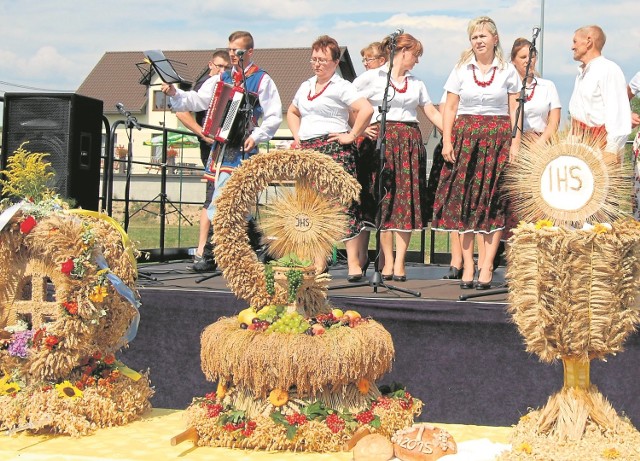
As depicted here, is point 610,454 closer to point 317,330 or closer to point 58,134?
point 317,330

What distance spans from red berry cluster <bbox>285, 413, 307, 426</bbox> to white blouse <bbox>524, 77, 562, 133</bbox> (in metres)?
2.86

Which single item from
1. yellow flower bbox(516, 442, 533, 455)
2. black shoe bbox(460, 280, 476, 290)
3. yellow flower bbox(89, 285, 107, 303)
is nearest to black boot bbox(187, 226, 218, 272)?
black shoe bbox(460, 280, 476, 290)

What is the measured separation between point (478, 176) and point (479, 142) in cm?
18

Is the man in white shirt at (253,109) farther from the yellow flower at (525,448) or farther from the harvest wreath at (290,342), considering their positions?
the yellow flower at (525,448)

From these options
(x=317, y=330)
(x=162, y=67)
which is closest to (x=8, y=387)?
(x=317, y=330)

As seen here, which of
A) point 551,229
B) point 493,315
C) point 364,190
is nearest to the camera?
point 551,229

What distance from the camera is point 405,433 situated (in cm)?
311

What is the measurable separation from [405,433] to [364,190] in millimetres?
2387

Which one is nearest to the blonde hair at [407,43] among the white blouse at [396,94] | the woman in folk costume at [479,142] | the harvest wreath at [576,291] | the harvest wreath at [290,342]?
the white blouse at [396,94]

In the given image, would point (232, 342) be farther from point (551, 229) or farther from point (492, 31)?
point (492, 31)

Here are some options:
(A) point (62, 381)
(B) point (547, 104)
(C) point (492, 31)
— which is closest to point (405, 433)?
(A) point (62, 381)

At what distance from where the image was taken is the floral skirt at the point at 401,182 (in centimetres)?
518

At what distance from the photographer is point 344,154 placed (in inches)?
195

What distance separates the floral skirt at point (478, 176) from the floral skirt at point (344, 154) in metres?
0.49
